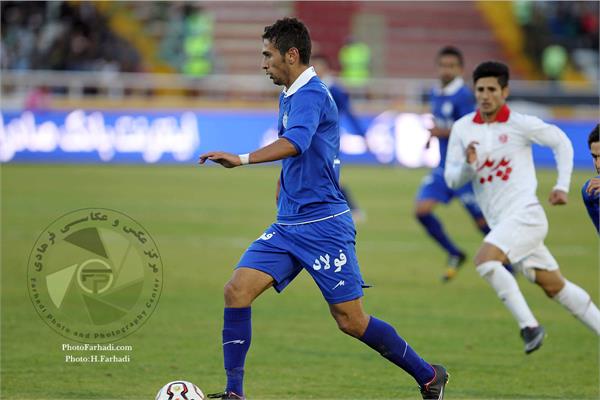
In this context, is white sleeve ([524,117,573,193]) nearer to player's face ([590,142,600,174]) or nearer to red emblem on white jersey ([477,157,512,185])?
red emblem on white jersey ([477,157,512,185])

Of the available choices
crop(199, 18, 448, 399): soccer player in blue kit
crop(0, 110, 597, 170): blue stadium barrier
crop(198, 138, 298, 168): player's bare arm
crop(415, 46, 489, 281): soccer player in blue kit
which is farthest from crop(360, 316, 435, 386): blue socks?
crop(0, 110, 597, 170): blue stadium barrier

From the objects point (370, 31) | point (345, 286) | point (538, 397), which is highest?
point (370, 31)

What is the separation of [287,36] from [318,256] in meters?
1.32

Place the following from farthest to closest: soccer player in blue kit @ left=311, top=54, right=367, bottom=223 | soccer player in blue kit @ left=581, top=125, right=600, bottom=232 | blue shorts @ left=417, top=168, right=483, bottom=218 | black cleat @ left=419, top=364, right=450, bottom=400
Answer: soccer player in blue kit @ left=311, top=54, right=367, bottom=223 < blue shorts @ left=417, top=168, right=483, bottom=218 < soccer player in blue kit @ left=581, top=125, right=600, bottom=232 < black cleat @ left=419, top=364, right=450, bottom=400

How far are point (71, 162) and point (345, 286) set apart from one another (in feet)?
66.3

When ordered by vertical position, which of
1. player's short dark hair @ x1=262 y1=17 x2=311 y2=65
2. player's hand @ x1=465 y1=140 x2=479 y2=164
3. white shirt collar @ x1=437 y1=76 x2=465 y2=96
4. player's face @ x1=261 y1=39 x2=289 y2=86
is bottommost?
player's hand @ x1=465 y1=140 x2=479 y2=164

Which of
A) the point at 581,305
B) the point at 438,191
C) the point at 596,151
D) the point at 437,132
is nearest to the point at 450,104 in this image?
the point at 438,191

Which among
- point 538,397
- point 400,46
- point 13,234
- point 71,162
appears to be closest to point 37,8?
point 71,162

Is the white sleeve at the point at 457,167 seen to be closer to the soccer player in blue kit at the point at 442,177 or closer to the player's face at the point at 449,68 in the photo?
the soccer player in blue kit at the point at 442,177

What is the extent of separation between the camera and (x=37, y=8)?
30609mm

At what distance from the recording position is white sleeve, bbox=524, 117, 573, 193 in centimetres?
796

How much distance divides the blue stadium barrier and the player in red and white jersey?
Answer: 16.6 meters

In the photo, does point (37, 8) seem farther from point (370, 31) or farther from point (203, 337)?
point (203, 337)

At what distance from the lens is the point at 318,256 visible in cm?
625
